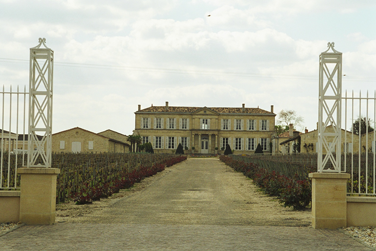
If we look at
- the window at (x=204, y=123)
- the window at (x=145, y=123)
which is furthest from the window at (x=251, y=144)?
the window at (x=145, y=123)

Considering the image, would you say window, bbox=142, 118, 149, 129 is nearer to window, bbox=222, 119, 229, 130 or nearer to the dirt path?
window, bbox=222, 119, 229, 130

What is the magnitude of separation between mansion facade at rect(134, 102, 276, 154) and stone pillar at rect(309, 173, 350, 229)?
178 ft

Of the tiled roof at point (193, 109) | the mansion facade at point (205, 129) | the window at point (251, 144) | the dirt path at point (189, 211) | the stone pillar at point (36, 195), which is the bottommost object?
the dirt path at point (189, 211)

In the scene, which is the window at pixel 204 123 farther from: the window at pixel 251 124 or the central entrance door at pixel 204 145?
the window at pixel 251 124

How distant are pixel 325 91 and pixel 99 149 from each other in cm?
4165

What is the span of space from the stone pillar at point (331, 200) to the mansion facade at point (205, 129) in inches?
2141

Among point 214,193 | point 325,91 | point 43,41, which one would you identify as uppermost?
point 43,41

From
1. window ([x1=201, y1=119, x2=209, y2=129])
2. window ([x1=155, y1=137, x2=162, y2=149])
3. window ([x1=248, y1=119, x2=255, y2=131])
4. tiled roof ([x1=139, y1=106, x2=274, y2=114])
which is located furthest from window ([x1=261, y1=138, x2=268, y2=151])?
window ([x1=155, y1=137, x2=162, y2=149])

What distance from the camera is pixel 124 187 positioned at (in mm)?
14852

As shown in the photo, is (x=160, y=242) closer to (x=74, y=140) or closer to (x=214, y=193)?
(x=214, y=193)

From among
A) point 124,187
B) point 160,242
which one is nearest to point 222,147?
point 124,187

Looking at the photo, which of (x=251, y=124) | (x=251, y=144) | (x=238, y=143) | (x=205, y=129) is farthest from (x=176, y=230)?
(x=251, y=124)

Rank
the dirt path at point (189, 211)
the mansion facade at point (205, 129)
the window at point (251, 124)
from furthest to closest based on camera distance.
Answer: the window at point (251, 124) < the mansion facade at point (205, 129) < the dirt path at point (189, 211)

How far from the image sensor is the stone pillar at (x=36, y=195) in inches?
266
